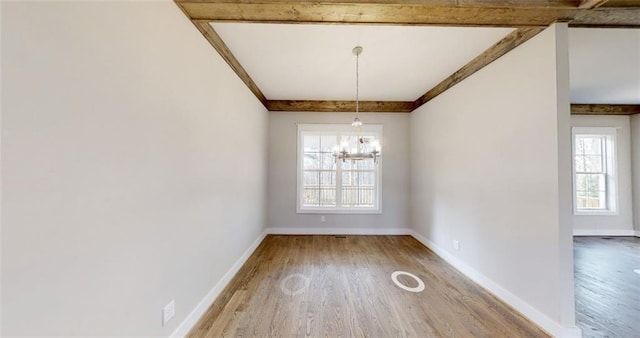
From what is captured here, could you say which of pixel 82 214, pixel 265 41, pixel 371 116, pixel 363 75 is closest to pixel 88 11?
pixel 82 214

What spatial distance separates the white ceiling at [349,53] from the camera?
93.6 inches

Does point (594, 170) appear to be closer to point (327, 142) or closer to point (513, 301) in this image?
point (513, 301)

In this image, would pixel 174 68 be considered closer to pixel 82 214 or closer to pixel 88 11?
pixel 88 11

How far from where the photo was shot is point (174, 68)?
175 centimetres

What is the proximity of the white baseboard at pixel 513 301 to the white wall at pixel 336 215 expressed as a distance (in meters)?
1.45

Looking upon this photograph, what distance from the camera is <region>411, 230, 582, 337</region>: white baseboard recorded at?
6.25 ft

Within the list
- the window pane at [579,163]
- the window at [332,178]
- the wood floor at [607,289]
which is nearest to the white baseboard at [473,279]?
the wood floor at [607,289]

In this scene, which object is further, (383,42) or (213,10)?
(383,42)

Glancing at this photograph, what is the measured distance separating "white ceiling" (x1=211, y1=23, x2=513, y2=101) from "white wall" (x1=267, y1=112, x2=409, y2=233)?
3.19 ft

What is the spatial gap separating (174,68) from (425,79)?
134 inches

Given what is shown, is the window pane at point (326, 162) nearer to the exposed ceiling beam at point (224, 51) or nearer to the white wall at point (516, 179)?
the exposed ceiling beam at point (224, 51)

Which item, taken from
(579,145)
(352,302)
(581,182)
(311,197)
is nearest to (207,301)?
(352,302)

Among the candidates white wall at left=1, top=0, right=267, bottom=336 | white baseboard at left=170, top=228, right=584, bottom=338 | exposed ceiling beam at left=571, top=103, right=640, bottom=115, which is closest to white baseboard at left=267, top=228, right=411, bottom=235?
white baseboard at left=170, top=228, right=584, bottom=338

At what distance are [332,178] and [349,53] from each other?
2.83m
